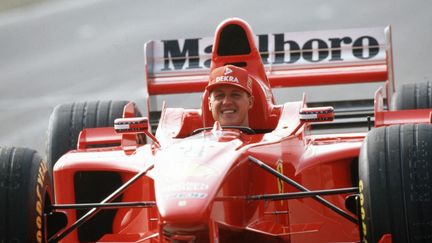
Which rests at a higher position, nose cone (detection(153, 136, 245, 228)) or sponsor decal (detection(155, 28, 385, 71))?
sponsor decal (detection(155, 28, 385, 71))

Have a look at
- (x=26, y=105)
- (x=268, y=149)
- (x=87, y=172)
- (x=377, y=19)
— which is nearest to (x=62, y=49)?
(x=26, y=105)

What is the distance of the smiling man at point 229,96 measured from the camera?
7.88 metres

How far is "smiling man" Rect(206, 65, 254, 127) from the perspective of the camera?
7.88 meters

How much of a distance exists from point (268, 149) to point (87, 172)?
1.64m

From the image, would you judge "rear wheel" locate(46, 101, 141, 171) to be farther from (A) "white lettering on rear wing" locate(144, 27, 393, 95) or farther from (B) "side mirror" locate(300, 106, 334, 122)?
(B) "side mirror" locate(300, 106, 334, 122)

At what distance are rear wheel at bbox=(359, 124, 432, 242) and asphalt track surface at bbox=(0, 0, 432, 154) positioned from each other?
8108 millimetres

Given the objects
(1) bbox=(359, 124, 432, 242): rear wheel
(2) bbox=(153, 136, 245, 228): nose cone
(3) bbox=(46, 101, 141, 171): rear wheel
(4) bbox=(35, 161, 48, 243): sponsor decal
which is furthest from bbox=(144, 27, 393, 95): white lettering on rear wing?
(1) bbox=(359, 124, 432, 242): rear wheel

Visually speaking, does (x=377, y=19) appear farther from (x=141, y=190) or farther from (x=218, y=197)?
(x=218, y=197)

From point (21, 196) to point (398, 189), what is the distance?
224cm

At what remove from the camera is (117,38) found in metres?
17.2

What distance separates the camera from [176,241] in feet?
19.9

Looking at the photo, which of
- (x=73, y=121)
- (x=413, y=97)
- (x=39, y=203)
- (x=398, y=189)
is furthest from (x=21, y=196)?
(x=413, y=97)

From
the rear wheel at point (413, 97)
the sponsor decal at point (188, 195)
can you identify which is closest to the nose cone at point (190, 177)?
the sponsor decal at point (188, 195)

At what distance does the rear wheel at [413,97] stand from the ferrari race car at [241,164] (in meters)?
0.01
